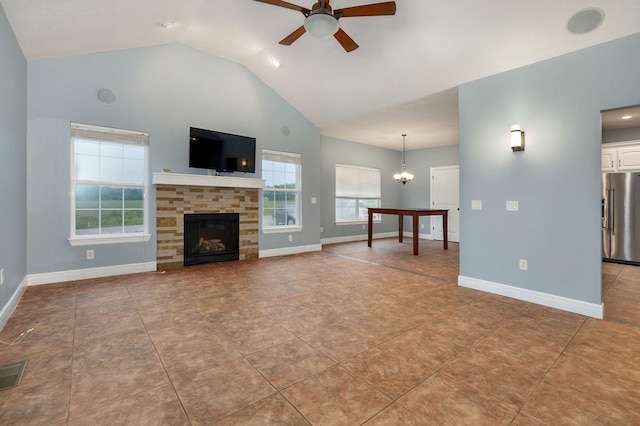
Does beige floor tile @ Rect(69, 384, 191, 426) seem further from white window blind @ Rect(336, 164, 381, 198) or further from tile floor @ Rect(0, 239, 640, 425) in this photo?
white window blind @ Rect(336, 164, 381, 198)

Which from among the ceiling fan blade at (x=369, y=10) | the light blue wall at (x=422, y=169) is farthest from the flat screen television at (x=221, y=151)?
the light blue wall at (x=422, y=169)

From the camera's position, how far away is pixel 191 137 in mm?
4688

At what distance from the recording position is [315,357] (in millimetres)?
2062

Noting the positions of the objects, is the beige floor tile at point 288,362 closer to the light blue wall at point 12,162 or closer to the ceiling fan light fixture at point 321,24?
the light blue wall at point 12,162

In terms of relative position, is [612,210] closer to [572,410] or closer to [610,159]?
[610,159]

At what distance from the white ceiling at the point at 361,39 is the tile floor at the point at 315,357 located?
2794mm

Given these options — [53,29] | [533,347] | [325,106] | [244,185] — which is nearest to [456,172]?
[325,106]

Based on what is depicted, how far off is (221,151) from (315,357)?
13.0 feet

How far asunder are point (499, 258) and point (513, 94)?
6.42ft

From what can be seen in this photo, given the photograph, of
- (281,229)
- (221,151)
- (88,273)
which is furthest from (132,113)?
(281,229)

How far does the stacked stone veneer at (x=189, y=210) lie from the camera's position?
4.62 meters

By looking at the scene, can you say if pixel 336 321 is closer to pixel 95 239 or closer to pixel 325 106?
pixel 95 239

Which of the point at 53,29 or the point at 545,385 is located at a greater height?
the point at 53,29

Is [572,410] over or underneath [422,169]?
underneath
